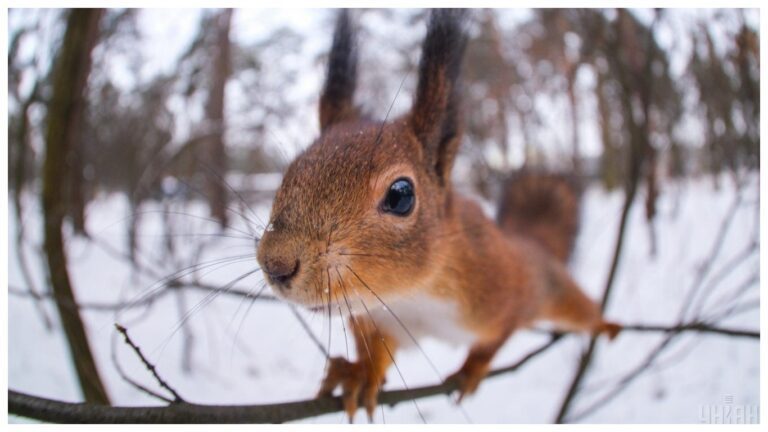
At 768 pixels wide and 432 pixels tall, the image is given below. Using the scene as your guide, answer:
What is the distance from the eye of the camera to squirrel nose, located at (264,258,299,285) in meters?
0.50

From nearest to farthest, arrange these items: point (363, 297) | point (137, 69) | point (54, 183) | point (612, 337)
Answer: point (363, 297), point (54, 183), point (137, 69), point (612, 337)

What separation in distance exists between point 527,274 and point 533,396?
781 mm

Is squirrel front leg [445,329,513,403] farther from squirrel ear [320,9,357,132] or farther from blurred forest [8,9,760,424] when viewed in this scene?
squirrel ear [320,9,357,132]

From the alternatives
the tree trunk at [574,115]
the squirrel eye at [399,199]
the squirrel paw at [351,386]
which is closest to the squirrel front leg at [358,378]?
the squirrel paw at [351,386]

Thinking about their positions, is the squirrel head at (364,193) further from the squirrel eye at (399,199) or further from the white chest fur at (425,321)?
the white chest fur at (425,321)

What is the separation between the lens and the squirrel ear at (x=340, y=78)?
686mm

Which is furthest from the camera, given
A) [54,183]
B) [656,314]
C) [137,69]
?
[656,314]

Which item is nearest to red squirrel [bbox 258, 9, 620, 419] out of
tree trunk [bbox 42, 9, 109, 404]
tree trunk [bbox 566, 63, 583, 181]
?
tree trunk [bbox 42, 9, 109, 404]

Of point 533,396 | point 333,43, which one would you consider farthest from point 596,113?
point 333,43

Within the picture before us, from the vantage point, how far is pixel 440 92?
→ 2.29 feet

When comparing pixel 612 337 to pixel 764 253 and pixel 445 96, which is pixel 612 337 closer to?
pixel 764 253

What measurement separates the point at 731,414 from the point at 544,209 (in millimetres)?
932

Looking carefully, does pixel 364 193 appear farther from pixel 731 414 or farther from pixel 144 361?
pixel 731 414

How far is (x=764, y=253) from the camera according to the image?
91 centimetres
